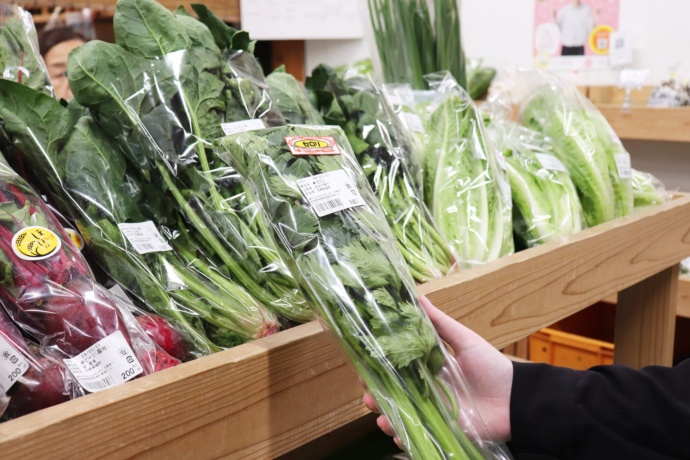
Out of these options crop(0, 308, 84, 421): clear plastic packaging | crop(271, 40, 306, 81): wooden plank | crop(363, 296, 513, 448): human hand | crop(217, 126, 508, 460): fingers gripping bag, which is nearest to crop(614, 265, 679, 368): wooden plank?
crop(363, 296, 513, 448): human hand

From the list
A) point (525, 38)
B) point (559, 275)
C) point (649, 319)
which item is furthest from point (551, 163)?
point (525, 38)

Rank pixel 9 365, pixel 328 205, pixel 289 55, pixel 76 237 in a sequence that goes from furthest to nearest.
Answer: pixel 289 55
pixel 76 237
pixel 328 205
pixel 9 365

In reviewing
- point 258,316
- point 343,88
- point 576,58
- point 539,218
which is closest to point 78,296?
point 258,316

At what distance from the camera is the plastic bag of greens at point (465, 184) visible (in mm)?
1129

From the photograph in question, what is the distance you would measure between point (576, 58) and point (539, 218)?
1.89m

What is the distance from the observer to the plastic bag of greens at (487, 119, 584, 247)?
1242mm

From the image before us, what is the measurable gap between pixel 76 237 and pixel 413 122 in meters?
0.68

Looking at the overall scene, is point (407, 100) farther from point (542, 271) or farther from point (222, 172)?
point (222, 172)

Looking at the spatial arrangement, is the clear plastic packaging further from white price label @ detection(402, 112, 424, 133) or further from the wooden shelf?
white price label @ detection(402, 112, 424, 133)

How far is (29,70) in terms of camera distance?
908 mm

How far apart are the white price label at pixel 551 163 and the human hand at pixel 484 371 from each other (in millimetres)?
589

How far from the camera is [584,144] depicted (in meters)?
1.44

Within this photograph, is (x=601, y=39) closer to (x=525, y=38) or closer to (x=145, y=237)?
(x=525, y=38)

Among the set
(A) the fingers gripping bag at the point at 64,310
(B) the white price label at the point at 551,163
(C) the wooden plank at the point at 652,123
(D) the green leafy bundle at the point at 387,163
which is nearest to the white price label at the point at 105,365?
(A) the fingers gripping bag at the point at 64,310
